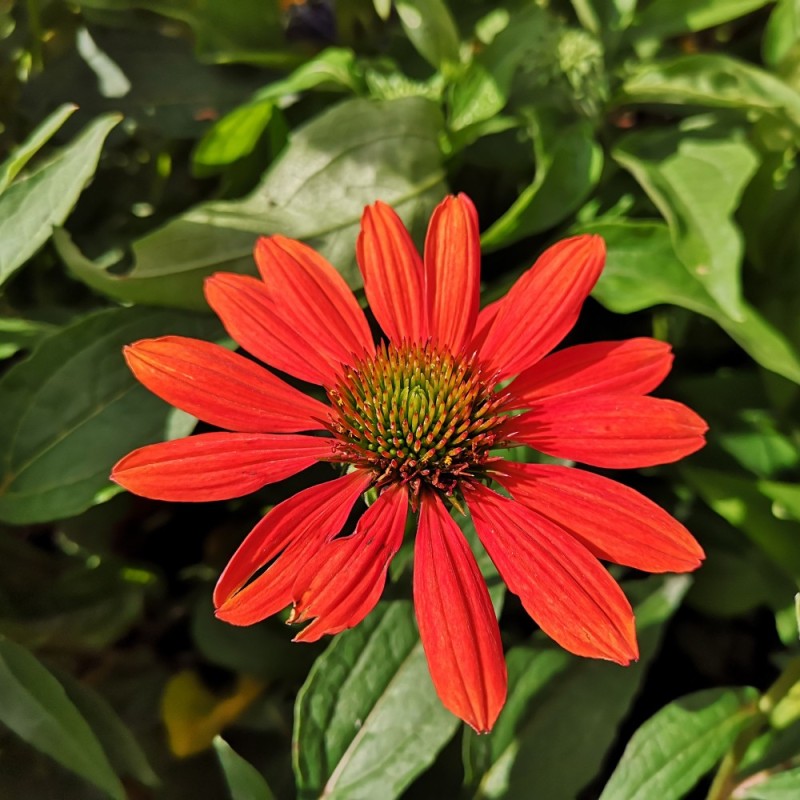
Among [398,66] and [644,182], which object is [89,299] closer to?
[398,66]

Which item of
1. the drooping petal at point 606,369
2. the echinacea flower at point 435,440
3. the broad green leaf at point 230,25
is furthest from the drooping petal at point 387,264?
the broad green leaf at point 230,25

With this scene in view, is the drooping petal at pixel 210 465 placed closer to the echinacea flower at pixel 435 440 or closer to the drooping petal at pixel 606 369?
the echinacea flower at pixel 435 440

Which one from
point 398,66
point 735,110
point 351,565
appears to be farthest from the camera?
point 398,66

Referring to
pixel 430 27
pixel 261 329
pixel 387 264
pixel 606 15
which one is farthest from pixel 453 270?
pixel 606 15

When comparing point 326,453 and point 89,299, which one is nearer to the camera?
point 326,453

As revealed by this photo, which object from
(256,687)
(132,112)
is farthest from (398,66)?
(256,687)

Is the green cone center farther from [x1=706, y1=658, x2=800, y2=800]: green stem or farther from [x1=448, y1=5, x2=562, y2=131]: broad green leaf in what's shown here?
[x1=706, y1=658, x2=800, y2=800]: green stem

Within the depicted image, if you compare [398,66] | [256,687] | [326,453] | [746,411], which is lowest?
[256,687]
